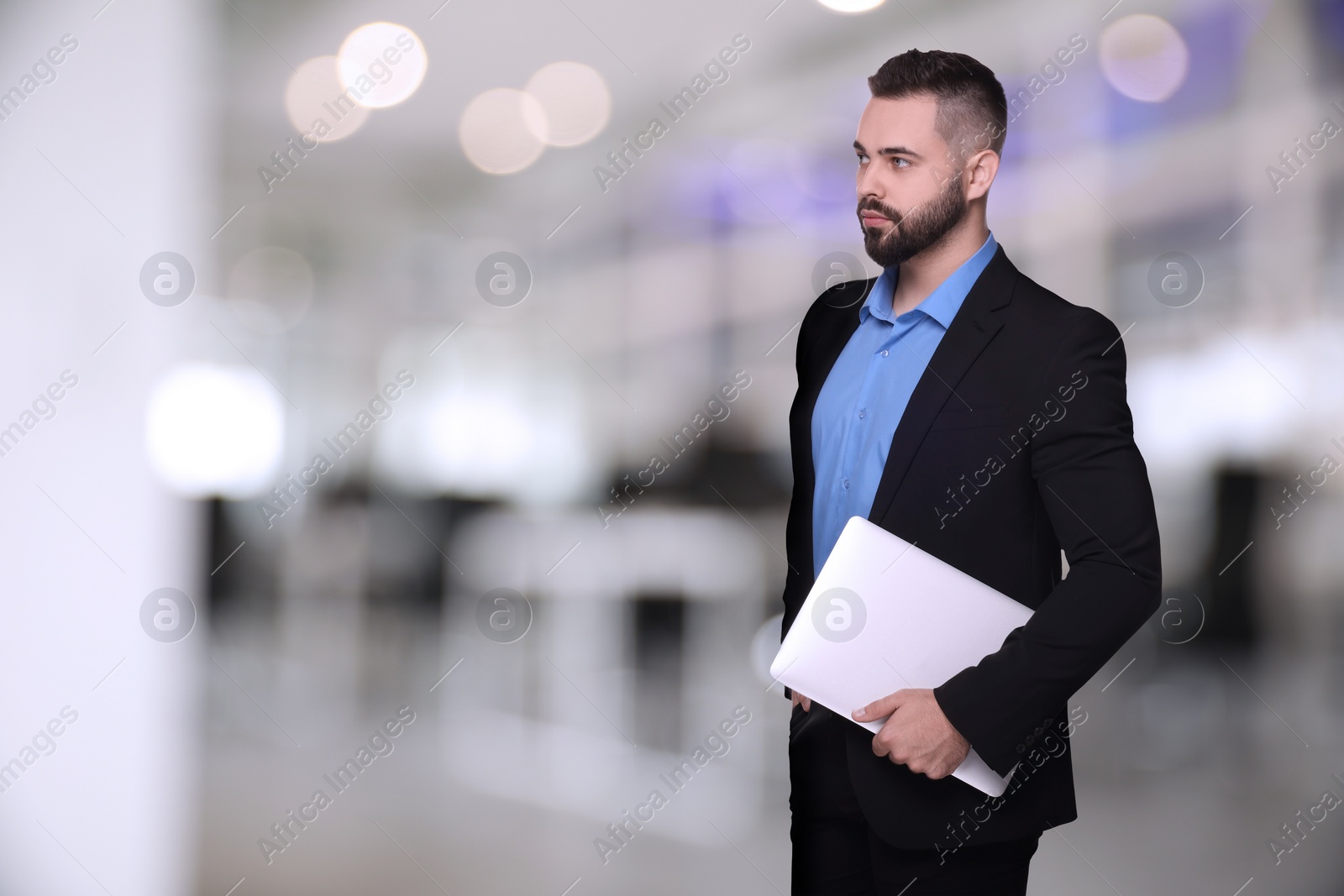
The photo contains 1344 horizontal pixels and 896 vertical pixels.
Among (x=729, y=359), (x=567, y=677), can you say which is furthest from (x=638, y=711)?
(x=729, y=359)

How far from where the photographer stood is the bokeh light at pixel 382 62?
429 cm

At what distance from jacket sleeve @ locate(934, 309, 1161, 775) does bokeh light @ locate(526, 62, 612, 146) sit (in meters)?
3.87

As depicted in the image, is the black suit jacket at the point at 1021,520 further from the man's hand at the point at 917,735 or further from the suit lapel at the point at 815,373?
the suit lapel at the point at 815,373

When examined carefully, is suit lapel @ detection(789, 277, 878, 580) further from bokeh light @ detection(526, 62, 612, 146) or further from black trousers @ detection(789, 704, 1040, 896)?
bokeh light @ detection(526, 62, 612, 146)

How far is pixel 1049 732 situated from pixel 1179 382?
3.73m

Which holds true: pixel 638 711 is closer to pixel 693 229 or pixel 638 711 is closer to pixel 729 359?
pixel 729 359

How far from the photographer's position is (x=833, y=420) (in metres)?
1.48

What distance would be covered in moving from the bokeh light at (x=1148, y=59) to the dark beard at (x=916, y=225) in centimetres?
353

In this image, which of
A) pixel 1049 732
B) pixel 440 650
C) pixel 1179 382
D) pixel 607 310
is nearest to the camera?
pixel 1049 732

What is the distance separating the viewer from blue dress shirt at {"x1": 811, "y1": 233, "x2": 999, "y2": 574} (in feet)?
4.60

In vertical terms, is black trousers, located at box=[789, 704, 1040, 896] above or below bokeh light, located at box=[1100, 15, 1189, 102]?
below

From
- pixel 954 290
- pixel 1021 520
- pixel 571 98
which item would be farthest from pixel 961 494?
pixel 571 98

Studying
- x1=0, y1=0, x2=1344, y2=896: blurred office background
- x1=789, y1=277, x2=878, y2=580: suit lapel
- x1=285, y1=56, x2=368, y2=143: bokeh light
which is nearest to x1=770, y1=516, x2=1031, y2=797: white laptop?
x1=789, y1=277, x2=878, y2=580: suit lapel

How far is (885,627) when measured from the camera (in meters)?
1.23
